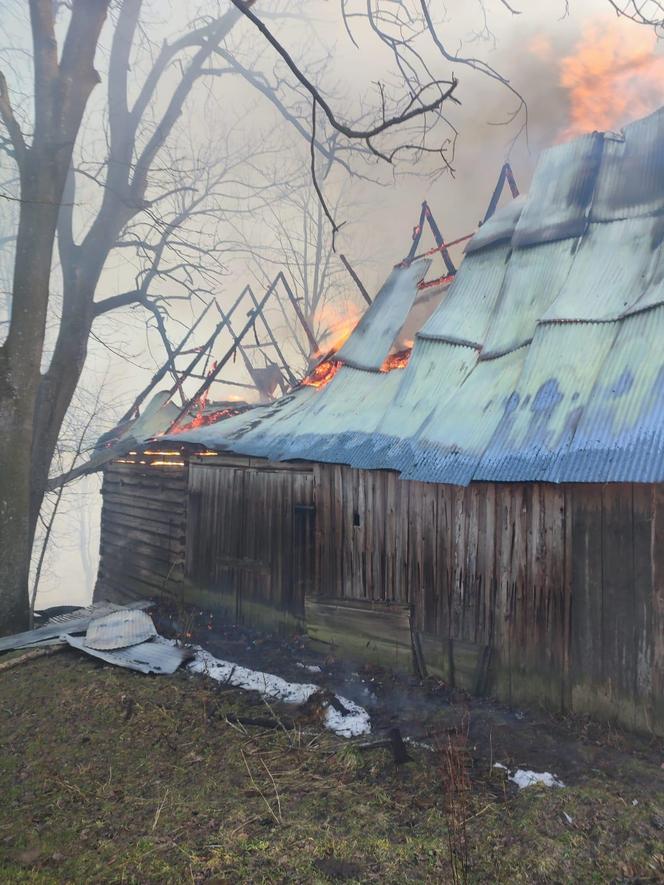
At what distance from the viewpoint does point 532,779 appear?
4.51 meters

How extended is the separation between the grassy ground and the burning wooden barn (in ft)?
3.73

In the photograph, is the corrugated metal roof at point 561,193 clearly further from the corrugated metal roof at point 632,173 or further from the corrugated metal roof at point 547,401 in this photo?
the corrugated metal roof at point 547,401

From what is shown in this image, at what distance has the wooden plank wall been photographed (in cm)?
525

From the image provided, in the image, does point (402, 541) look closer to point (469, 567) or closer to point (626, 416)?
point (469, 567)

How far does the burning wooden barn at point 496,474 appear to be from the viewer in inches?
210

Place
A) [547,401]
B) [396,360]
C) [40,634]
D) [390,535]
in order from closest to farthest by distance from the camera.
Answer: [547,401] < [390,535] < [40,634] < [396,360]

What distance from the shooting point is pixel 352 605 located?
25.1ft

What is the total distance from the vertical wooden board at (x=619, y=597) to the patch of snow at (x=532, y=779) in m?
1.29

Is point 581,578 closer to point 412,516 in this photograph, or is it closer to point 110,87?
point 412,516

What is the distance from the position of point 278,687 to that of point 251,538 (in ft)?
10.0

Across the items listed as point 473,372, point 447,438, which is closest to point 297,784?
point 447,438

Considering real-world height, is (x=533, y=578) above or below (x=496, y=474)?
below

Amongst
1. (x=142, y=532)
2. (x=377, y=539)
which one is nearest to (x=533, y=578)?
(x=377, y=539)

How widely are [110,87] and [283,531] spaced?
35.4 feet
